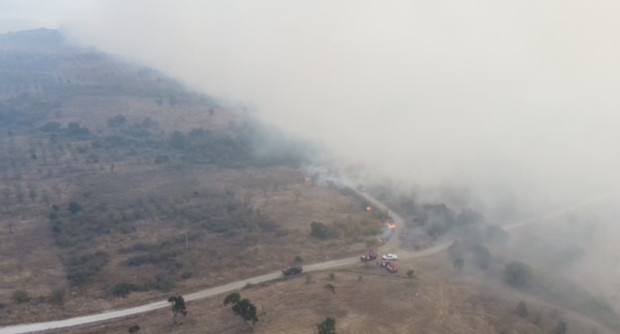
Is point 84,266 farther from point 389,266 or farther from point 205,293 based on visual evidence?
point 389,266

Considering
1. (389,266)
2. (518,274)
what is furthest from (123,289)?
(518,274)

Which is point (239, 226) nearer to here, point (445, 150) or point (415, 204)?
point (415, 204)

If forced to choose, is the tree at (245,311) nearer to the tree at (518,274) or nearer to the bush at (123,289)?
the bush at (123,289)

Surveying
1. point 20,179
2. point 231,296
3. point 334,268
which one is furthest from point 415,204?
point 20,179

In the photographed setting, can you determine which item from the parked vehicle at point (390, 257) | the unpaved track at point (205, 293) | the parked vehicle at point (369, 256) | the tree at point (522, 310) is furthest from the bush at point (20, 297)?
the tree at point (522, 310)

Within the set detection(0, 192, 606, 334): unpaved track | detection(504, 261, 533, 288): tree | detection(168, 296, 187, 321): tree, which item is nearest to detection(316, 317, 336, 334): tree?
detection(168, 296, 187, 321): tree

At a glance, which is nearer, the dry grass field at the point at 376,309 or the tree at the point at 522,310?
the dry grass field at the point at 376,309

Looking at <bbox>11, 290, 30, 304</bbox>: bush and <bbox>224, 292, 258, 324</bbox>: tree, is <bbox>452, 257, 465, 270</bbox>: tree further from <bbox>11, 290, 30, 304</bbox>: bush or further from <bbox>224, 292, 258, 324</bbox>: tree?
<bbox>11, 290, 30, 304</bbox>: bush
